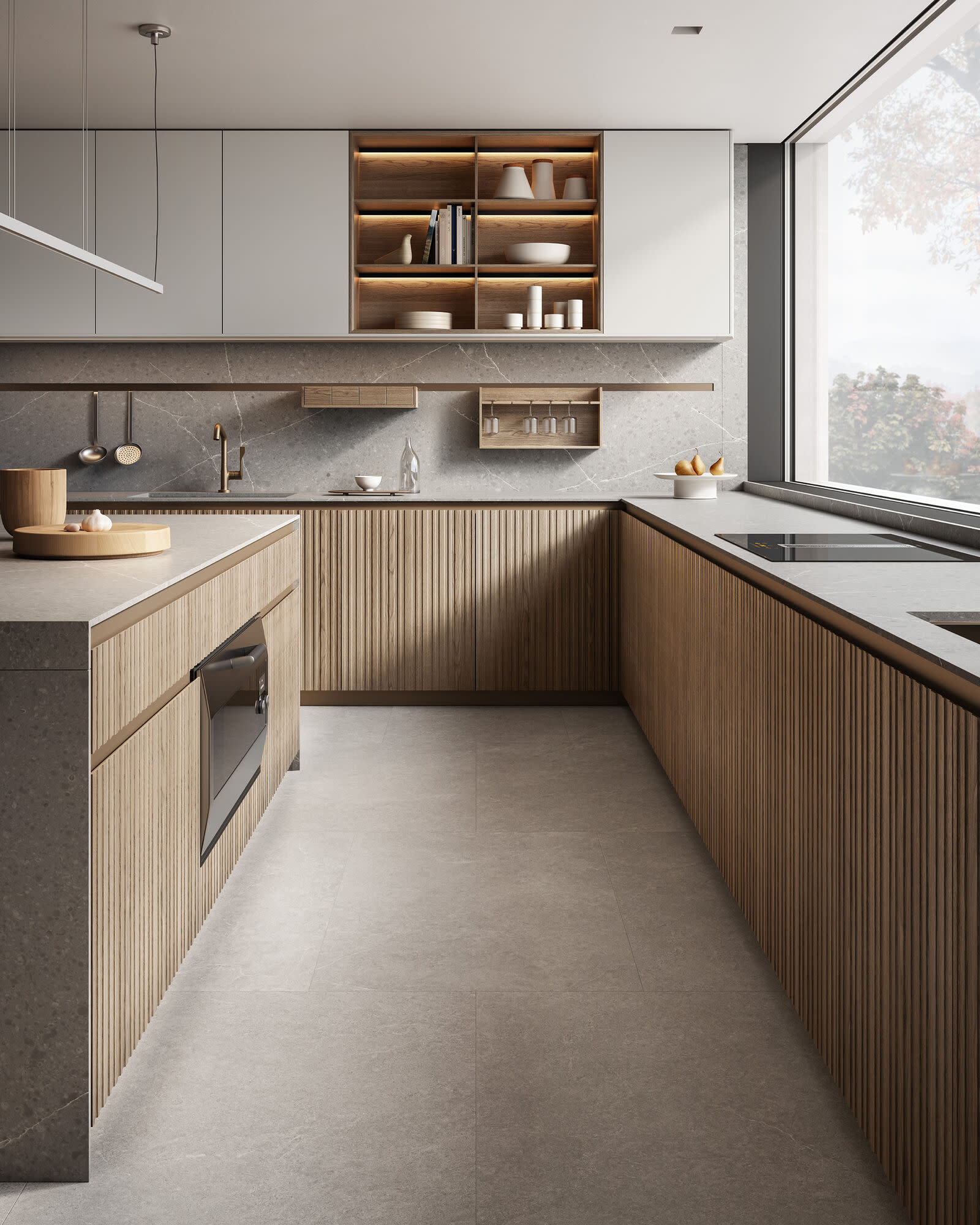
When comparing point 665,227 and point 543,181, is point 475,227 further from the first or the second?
point 665,227

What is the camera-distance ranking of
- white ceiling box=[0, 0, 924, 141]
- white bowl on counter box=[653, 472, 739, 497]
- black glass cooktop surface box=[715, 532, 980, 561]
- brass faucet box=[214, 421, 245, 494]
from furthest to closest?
brass faucet box=[214, 421, 245, 494], white bowl on counter box=[653, 472, 739, 497], white ceiling box=[0, 0, 924, 141], black glass cooktop surface box=[715, 532, 980, 561]

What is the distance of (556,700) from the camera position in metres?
4.46

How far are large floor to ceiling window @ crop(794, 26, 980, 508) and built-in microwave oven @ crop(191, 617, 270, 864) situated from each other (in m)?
2.05

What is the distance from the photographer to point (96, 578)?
6.13 ft

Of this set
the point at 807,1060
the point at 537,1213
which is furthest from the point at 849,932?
the point at 537,1213

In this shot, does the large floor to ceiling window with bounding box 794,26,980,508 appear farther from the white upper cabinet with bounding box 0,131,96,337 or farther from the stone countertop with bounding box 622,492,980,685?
the white upper cabinet with bounding box 0,131,96,337

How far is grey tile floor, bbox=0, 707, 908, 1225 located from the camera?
1443 mm

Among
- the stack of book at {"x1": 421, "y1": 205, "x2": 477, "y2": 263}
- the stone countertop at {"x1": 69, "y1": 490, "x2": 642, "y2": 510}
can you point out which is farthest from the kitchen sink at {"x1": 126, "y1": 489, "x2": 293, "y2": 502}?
the stack of book at {"x1": 421, "y1": 205, "x2": 477, "y2": 263}

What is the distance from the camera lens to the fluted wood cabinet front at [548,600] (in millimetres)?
4352

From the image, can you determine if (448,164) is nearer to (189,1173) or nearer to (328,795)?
(328,795)

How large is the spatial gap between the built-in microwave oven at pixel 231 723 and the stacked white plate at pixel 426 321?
2.21 m

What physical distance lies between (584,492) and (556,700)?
101 cm

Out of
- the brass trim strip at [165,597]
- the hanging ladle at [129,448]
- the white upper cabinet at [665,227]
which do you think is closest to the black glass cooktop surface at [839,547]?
the brass trim strip at [165,597]

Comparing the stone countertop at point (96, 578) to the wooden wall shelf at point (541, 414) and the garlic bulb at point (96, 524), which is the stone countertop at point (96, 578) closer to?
the garlic bulb at point (96, 524)
